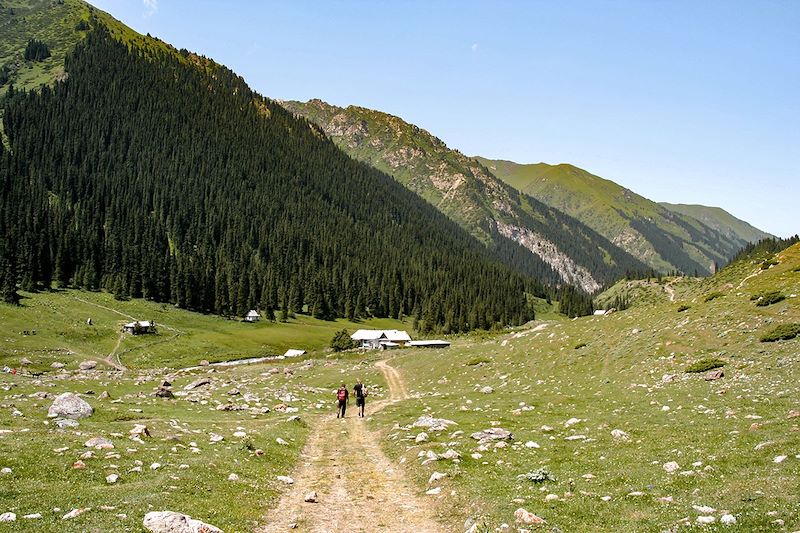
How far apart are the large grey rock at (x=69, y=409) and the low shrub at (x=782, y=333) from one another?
145ft

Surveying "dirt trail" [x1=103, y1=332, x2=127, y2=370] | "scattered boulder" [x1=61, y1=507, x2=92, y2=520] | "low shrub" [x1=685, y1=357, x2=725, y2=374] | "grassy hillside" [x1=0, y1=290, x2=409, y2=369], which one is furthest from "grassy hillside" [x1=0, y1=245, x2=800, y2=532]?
"grassy hillside" [x1=0, y1=290, x2=409, y2=369]

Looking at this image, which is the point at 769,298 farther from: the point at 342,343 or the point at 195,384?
the point at 342,343

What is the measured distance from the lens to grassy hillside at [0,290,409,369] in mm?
88438

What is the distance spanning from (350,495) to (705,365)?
28521mm

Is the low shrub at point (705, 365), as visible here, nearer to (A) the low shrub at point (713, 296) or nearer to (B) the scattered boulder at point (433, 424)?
(A) the low shrub at point (713, 296)

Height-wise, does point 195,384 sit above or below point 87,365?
above

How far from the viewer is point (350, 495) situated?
18.3 m

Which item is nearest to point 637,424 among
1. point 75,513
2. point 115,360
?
point 75,513

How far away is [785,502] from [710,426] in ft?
A: 33.4

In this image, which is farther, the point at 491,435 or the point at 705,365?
the point at 705,365

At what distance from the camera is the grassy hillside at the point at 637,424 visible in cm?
1345

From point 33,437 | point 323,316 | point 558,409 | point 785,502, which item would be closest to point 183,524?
point 33,437

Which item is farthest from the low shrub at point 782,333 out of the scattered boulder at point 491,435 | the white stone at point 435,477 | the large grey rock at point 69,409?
the large grey rock at point 69,409

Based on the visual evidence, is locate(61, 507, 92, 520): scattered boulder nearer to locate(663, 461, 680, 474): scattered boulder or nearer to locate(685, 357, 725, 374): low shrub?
locate(663, 461, 680, 474): scattered boulder
